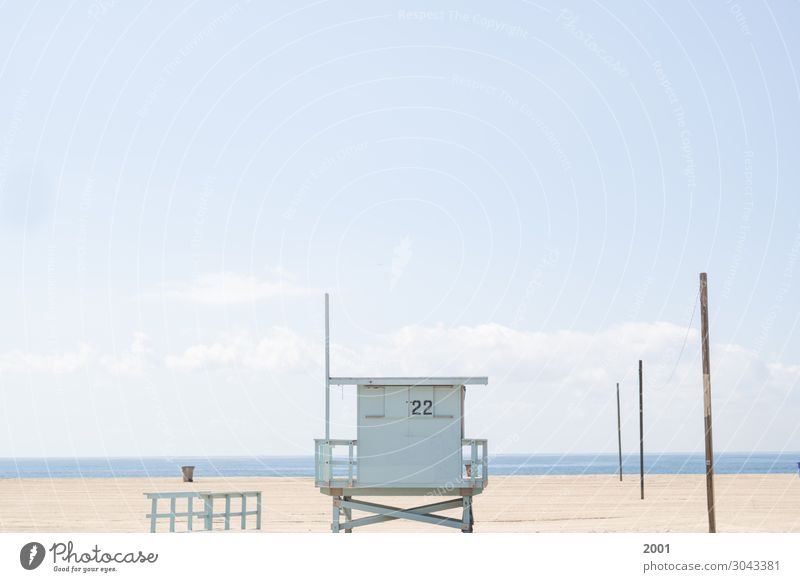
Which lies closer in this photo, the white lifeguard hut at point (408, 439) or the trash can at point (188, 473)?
the white lifeguard hut at point (408, 439)

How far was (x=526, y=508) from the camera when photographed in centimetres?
4400

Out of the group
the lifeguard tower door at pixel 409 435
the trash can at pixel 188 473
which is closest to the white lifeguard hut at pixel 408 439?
the lifeguard tower door at pixel 409 435

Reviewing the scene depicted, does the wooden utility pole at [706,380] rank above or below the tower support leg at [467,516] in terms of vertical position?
above

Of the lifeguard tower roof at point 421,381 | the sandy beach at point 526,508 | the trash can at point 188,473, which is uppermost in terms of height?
the lifeguard tower roof at point 421,381

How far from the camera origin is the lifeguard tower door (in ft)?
87.4

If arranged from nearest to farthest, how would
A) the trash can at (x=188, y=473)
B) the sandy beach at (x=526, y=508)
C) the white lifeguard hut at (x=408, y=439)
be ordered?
the white lifeguard hut at (x=408, y=439) → the sandy beach at (x=526, y=508) → the trash can at (x=188, y=473)

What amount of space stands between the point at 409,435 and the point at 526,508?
62.0ft

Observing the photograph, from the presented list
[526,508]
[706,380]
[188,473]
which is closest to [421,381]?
[706,380]

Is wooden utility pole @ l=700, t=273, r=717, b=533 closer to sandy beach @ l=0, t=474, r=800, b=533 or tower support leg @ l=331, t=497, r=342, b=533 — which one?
sandy beach @ l=0, t=474, r=800, b=533

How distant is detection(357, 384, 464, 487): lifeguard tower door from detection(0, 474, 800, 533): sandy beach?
603cm

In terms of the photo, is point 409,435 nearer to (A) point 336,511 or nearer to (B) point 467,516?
(B) point 467,516

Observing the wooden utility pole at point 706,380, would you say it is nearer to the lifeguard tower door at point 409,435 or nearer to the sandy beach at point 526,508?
the sandy beach at point 526,508

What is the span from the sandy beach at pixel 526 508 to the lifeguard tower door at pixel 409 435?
6.03 meters

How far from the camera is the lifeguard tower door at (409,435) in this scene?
87.4 feet
